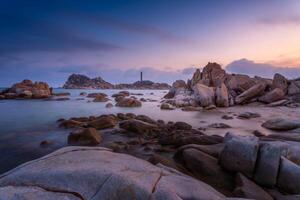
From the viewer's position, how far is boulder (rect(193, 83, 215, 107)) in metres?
31.0

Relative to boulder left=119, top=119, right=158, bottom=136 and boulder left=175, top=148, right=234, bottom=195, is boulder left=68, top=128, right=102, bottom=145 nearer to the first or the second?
boulder left=119, top=119, right=158, bottom=136

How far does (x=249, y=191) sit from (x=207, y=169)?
1.64 m

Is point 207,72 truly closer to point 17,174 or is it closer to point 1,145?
point 1,145

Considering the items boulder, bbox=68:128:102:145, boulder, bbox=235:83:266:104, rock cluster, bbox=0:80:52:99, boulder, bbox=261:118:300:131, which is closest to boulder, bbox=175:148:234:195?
boulder, bbox=68:128:102:145

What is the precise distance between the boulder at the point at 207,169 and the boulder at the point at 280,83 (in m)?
33.1

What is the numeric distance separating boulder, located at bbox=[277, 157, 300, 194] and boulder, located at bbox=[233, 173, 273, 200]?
28.8 inches

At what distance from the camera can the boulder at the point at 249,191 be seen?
214 inches

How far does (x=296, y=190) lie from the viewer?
587 cm

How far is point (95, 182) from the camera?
395 centimetres

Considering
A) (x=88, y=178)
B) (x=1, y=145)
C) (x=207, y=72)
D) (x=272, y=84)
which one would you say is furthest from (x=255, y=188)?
(x=207, y=72)

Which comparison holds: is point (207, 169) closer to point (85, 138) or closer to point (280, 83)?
point (85, 138)

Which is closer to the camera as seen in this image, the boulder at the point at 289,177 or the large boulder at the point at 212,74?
the boulder at the point at 289,177

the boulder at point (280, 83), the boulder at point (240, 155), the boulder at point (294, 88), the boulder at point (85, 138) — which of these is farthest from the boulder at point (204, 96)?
the boulder at point (240, 155)

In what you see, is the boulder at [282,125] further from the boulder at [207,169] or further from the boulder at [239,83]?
the boulder at [239,83]
